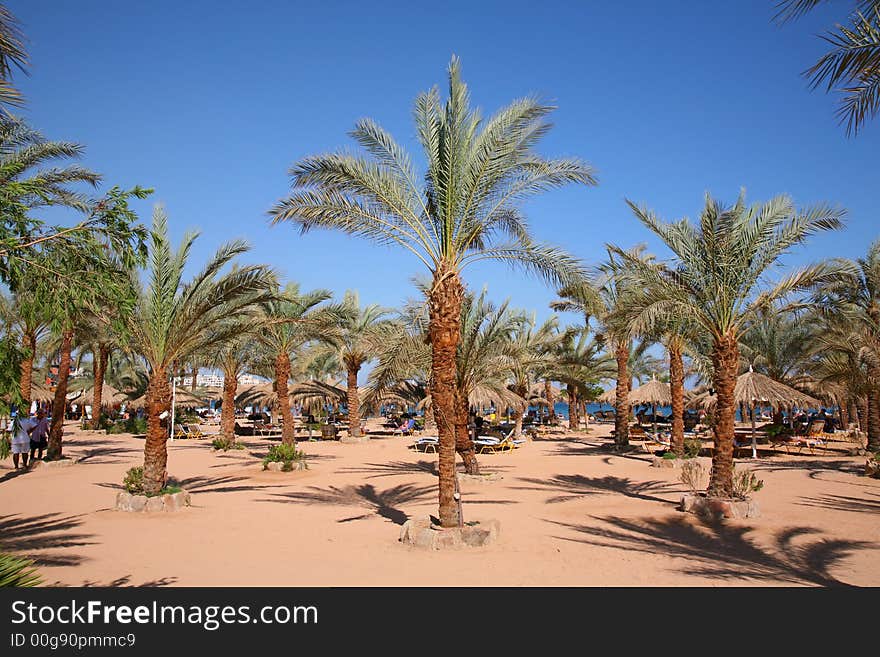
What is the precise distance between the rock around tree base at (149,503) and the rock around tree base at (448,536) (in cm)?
492

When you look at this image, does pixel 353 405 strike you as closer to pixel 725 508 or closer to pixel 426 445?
pixel 426 445

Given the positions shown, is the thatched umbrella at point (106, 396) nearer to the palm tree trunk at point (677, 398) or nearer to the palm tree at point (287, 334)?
the palm tree at point (287, 334)

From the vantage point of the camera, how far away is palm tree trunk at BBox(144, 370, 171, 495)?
37.0ft

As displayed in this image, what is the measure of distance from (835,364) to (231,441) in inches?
886

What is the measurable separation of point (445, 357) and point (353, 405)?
76.6 feet

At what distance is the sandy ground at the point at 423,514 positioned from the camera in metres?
6.94

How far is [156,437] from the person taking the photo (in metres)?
11.4

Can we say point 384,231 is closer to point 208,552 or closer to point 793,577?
point 208,552

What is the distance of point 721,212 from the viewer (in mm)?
11344

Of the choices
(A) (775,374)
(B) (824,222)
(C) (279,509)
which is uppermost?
(B) (824,222)

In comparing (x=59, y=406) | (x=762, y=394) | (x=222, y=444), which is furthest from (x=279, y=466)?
(x=762, y=394)
